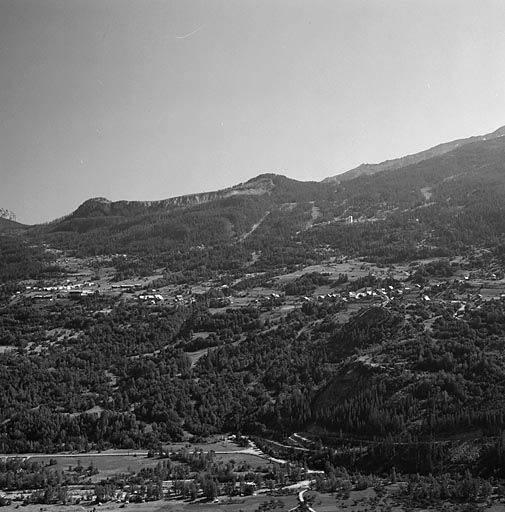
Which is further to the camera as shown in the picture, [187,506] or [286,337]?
[286,337]

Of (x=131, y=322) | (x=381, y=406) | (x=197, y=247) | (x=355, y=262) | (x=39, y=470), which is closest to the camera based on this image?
(x=39, y=470)

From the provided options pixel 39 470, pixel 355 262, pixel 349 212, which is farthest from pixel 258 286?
pixel 39 470

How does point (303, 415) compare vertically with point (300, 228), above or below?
below

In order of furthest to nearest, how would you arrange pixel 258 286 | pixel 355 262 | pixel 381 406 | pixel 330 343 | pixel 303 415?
pixel 355 262 → pixel 258 286 → pixel 330 343 → pixel 303 415 → pixel 381 406

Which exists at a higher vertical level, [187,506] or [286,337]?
[286,337]

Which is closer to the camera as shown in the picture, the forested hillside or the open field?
the open field

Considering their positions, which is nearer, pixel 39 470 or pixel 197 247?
pixel 39 470

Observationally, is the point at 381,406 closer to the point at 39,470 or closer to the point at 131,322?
the point at 39,470

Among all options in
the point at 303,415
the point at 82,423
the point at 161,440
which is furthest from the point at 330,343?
the point at 82,423

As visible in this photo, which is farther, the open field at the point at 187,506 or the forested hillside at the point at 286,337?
the forested hillside at the point at 286,337

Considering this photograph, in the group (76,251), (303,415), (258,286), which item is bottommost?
(303,415)
